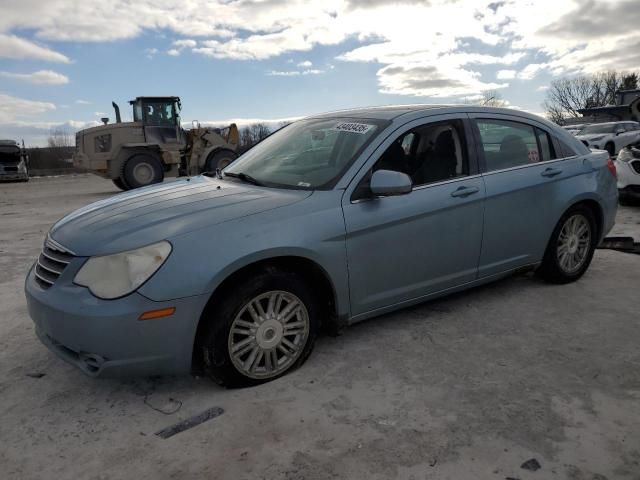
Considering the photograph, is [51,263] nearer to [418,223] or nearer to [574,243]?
[418,223]

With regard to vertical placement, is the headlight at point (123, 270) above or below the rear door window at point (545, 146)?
below

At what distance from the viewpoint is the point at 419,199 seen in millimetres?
3348

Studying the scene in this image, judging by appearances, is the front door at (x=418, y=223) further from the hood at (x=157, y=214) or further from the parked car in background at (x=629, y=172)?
the parked car in background at (x=629, y=172)

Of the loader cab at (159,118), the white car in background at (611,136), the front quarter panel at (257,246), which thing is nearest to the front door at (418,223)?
the front quarter panel at (257,246)

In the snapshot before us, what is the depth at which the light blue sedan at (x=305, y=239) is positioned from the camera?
2.55 metres

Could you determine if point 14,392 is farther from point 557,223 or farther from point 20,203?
point 20,203

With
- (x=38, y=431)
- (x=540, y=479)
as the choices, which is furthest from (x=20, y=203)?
(x=540, y=479)

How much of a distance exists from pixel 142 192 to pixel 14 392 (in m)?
1.47

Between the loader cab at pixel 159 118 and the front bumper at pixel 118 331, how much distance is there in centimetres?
1312

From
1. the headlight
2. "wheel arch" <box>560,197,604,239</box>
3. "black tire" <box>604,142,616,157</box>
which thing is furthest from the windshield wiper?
"black tire" <box>604,142,616,157</box>

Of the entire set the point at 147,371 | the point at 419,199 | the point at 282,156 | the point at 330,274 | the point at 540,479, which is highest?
the point at 282,156

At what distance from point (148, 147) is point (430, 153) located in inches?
504

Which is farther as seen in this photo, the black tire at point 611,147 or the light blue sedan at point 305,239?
the black tire at point 611,147

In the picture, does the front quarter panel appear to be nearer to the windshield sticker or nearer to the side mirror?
the side mirror
